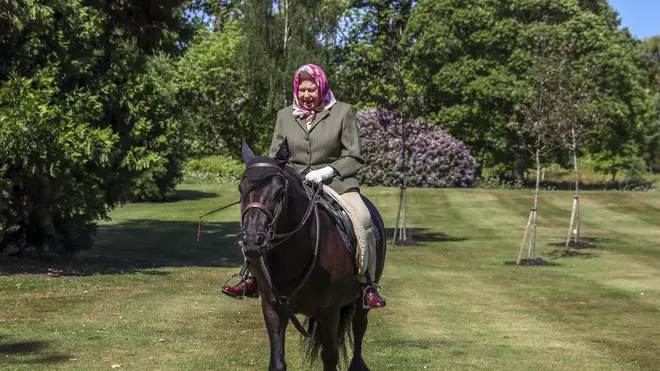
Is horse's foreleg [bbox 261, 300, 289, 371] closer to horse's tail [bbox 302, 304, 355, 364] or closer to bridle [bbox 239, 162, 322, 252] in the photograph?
bridle [bbox 239, 162, 322, 252]

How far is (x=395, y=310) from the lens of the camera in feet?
62.7

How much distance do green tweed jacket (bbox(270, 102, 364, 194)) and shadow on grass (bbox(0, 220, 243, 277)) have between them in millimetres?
14483

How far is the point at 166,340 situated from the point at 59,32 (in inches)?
476

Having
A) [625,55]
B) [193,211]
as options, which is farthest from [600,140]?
[193,211]

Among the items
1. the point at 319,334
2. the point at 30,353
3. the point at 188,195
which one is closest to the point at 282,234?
the point at 319,334

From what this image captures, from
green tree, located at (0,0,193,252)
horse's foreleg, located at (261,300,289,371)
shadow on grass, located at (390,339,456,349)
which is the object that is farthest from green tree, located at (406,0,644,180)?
horse's foreleg, located at (261,300,289,371)

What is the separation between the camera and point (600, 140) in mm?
72812

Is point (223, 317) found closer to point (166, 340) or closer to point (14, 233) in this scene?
point (166, 340)

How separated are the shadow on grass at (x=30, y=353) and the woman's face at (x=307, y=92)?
17.1 ft

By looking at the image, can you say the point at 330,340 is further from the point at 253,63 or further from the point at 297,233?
the point at 253,63

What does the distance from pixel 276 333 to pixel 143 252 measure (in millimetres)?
23042

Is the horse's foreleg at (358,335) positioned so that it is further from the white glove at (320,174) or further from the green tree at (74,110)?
the green tree at (74,110)

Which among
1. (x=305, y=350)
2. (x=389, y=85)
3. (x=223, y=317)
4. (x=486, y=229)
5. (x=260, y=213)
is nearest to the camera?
(x=260, y=213)

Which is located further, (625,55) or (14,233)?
(625,55)
